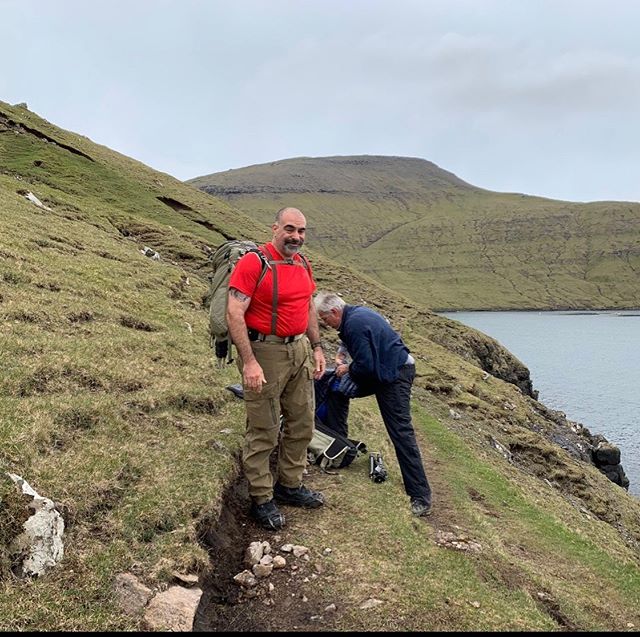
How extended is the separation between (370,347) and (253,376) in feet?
9.50

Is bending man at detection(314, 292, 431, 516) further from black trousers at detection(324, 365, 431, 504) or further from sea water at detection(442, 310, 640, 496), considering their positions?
sea water at detection(442, 310, 640, 496)

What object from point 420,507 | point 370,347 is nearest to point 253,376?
point 370,347

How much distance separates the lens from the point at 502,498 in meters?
13.4

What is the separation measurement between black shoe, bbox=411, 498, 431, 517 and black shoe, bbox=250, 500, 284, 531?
3089 millimetres

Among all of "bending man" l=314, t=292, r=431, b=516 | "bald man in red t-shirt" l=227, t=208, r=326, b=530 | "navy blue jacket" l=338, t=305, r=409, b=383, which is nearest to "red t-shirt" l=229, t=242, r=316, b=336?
"bald man in red t-shirt" l=227, t=208, r=326, b=530

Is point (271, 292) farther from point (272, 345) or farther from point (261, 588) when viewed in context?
point (261, 588)

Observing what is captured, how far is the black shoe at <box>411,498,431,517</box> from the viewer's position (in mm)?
9910

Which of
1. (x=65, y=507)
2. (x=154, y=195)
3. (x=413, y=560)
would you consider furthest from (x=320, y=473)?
(x=154, y=195)

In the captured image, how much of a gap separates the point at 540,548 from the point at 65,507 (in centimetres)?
904

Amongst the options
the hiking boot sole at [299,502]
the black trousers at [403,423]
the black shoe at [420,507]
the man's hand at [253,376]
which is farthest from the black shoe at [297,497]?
the man's hand at [253,376]

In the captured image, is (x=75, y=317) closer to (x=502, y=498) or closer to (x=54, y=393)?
(x=54, y=393)

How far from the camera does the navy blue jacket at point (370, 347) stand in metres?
9.48

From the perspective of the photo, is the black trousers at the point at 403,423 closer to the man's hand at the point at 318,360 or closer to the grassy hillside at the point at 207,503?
the grassy hillside at the point at 207,503

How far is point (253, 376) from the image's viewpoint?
731cm
